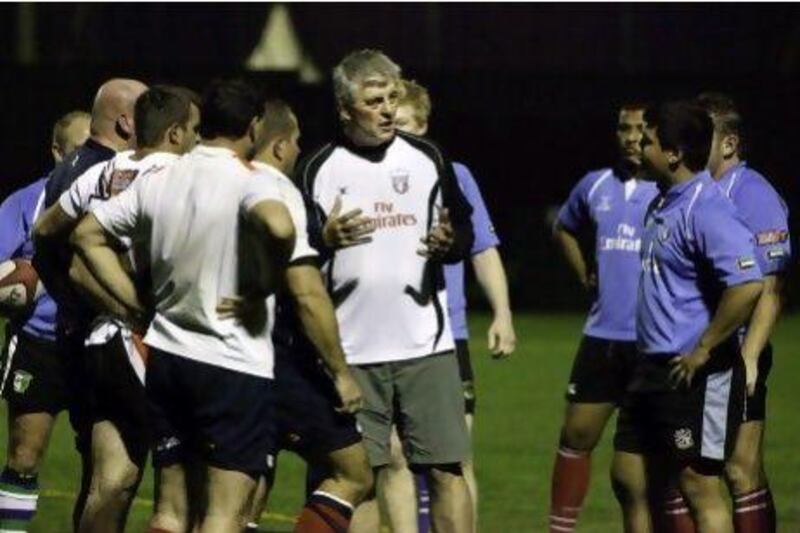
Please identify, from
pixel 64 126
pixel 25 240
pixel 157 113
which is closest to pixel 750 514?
pixel 157 113

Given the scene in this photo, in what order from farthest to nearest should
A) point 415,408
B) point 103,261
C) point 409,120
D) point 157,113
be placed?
point 409,120
point 415,408
point 157,113
point 103,261

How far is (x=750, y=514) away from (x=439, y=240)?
160 centimetres

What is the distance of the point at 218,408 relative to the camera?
22.6 feet

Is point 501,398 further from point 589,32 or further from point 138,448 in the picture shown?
point 589,32

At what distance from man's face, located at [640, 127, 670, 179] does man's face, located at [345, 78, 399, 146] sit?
2.86 ft

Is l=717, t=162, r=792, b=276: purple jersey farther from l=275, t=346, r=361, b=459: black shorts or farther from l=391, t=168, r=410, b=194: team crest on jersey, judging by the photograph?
l=275, t=346, r=361, b=459: black shorts

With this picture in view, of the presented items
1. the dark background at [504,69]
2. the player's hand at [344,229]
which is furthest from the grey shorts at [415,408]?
the dark background at [504,69]

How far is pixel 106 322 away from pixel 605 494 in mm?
4018

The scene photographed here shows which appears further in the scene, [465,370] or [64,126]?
[465,370]

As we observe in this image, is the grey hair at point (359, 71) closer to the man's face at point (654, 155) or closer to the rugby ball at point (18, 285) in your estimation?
the man's face at point (654, 155)

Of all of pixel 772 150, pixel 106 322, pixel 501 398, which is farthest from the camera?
pixel 772 150

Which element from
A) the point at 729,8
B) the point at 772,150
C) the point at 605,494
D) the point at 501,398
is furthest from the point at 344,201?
the point at 729,8

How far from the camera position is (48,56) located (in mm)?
24453

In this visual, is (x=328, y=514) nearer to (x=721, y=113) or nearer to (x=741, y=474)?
(x=741, y=474)
